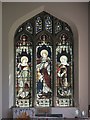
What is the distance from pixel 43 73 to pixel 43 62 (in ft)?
0.77

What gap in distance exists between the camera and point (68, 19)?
7.75m

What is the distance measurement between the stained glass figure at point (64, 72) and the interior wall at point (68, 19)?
1.04 ft

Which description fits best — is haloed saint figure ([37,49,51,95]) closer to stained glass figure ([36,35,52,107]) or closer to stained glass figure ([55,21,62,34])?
stained glass figure ([36,35,52,107])

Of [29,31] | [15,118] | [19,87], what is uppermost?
[29,31]

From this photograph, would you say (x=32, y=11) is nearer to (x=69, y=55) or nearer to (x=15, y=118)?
(x=69, y=55)

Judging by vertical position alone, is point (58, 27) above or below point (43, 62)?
above

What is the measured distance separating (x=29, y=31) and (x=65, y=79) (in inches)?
50.6

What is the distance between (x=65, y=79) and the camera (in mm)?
8031

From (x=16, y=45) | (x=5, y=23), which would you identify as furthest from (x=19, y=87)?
(x=5, y=23)

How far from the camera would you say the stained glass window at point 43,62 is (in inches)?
315

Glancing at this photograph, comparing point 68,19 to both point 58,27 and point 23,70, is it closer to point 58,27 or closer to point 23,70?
point 58,27

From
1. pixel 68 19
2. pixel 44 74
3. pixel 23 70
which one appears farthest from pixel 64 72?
pixel 68 19

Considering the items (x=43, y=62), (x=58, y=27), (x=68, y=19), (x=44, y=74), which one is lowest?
(x=44, y=74)

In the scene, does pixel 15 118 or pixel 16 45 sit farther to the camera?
pixel 16 45
